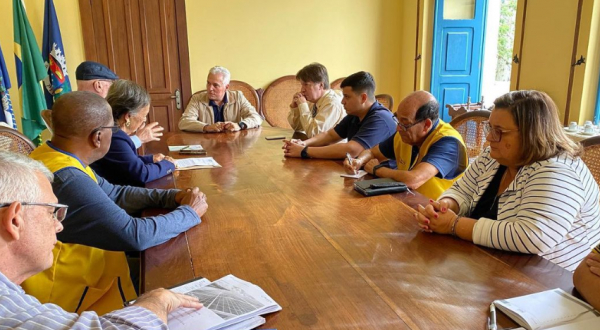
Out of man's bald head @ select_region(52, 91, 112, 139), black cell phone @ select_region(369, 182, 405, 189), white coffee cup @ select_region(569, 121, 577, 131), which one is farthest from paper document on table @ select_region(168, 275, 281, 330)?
white coffee cup @ select_region(569, 121, 577, 131)

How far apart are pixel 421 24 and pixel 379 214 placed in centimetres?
369

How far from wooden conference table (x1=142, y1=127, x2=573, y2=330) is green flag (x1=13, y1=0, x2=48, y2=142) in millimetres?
2861

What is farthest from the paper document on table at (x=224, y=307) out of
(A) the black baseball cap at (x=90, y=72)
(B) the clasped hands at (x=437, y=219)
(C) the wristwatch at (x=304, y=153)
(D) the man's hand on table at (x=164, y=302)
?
(A) the black baseball cap at (x=90, y=72)

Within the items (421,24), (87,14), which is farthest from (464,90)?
(87,14)

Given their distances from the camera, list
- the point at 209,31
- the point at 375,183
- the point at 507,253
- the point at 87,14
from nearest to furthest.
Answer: the point at 507,253 < the point at 375,183 < the point at 87,14 < the point at 209,31

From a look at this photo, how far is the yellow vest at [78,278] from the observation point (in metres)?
1.22

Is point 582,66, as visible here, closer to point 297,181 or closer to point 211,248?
point 297,181

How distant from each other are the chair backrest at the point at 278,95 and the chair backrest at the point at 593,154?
334cm

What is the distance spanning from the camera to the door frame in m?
4.05

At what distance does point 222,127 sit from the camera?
335 centimetres

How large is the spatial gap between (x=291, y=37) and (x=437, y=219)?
12.4ft

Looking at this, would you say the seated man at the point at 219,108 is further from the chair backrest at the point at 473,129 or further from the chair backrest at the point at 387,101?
the chair backrest at the point at 473,129

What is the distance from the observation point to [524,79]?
11.7ft

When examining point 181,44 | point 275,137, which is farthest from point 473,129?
point 181,44
